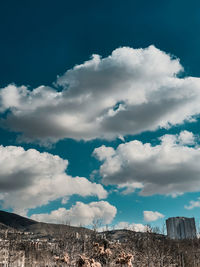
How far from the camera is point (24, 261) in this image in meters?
96.2

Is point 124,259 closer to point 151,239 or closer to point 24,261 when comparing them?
point 151,239

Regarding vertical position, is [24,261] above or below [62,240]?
below

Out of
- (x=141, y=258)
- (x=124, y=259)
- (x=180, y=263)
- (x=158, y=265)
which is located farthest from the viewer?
(x=141, y=258)

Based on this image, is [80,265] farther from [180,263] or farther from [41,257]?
[41,257]

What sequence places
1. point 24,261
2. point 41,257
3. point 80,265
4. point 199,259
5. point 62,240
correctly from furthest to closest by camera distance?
point 41,257 < point 24,261 < point 62,240 < point 199,259 < point 80,265

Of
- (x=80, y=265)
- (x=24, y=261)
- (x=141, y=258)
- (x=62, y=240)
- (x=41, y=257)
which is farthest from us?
(x=41, y=257)

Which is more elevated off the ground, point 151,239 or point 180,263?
point 151,239

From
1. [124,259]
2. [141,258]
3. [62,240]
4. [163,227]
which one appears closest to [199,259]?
[163,227]

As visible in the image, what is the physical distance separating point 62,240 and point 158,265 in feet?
116

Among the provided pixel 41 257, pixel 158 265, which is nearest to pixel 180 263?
pixel 158 265

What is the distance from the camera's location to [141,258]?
227 feet

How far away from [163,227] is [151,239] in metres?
4.32

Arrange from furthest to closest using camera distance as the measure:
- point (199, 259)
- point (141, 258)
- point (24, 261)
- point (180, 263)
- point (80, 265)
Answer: point (24, 261) < point (199, 259) < point (141, 258) < point (180, 263) < point (80, 265)

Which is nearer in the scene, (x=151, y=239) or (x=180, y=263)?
(x=180, y=263)
